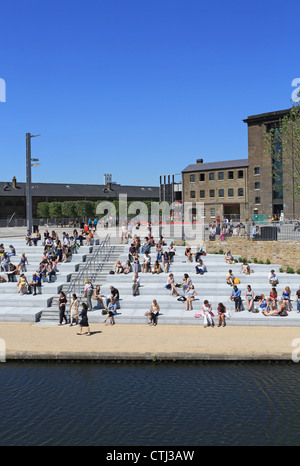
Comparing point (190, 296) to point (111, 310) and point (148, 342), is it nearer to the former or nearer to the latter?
point (111, 310)

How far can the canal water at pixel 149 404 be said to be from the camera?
38.3ft

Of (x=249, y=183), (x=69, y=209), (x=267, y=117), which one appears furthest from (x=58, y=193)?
(x=267, y=117)

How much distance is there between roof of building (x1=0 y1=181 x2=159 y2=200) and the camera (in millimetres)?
84875

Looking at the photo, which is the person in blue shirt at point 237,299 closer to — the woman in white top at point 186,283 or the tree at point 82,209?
the woman in white top at point 186,283

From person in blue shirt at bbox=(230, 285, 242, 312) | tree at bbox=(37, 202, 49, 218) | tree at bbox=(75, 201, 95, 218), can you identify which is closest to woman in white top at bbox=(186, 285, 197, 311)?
person in blue shirt at bbox=(230, 285, 242, 312)

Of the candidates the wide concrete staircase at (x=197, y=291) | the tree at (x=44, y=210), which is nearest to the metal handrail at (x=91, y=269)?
the wide concrete staircase at (x=197, y=291)

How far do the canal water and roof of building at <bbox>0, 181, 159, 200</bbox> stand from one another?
69.5 metres

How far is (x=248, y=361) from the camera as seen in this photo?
16719 millimetres

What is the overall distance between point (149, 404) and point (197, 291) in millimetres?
12400

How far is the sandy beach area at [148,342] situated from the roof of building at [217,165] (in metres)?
50.1

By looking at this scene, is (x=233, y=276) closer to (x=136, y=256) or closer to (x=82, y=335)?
(x=136, y=256)

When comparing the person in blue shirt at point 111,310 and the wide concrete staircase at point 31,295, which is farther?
the wide concrete staircase at point 31,295
